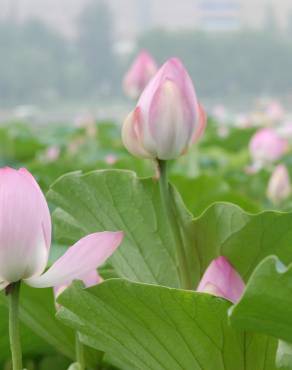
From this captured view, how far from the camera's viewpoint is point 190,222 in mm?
596

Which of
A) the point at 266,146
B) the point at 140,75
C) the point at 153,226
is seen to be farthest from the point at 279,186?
the point at 153,226

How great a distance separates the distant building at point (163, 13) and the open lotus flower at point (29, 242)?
904 inches

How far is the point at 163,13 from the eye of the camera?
2689 cm

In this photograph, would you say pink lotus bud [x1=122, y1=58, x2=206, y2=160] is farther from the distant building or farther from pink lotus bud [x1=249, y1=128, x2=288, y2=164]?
the distant building

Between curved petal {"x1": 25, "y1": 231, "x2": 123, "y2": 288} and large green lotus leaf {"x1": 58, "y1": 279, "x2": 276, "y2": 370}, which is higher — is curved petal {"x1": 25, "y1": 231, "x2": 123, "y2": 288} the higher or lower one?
the higher one

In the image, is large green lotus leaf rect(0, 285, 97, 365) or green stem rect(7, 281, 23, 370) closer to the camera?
green stem rect(7, 281, 23, 370)

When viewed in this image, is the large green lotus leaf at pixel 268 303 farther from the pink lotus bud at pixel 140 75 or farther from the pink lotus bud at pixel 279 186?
the pink lotus bud at pixel 140 75

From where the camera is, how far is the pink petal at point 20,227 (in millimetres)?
467

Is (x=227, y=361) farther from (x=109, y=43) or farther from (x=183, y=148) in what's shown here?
(x=109, y=43)

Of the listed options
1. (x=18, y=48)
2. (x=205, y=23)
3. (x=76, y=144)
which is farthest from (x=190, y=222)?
(x=205, y=23)

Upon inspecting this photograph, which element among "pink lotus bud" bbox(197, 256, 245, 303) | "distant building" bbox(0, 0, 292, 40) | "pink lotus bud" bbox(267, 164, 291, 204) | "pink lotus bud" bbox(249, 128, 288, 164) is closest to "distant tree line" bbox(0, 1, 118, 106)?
"distant building" bbox(0, 0, 292, 40)

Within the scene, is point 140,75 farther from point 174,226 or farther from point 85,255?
point 85,255

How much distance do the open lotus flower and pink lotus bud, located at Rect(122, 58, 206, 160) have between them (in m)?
0.11

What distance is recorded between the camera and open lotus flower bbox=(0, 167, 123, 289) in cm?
47
